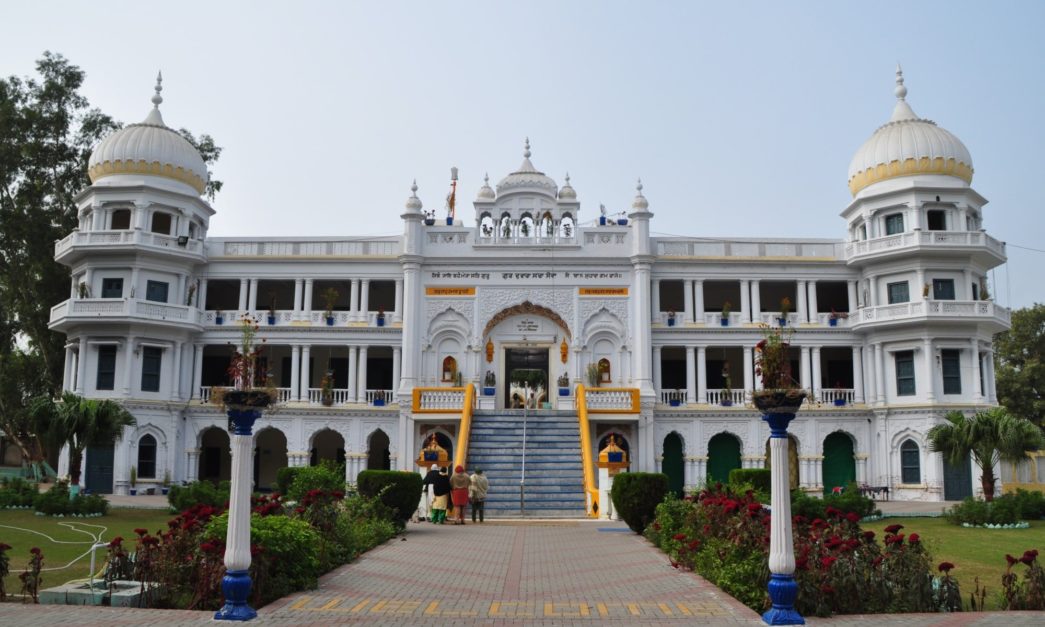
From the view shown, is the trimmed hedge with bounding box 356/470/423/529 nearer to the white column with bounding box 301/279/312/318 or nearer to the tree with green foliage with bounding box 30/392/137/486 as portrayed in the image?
the tree with green foliage with bounding box 30/392/137/486

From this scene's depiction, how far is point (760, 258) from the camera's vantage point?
3894cm

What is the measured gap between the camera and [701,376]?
38.4 m

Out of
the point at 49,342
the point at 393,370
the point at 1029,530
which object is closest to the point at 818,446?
the point at 1029,530

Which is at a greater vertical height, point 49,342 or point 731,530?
point 49,342

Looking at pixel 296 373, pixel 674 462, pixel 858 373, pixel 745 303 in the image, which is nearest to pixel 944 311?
pixel 858 373

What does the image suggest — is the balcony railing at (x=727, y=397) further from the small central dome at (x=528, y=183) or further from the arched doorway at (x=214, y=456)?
the arched doorway at (x=214, y=456)

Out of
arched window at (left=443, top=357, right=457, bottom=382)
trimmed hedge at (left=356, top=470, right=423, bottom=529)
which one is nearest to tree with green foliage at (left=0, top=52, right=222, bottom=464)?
arched window at (left=443, top=357, right=457, bottom=382)

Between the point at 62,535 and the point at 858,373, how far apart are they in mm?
30383

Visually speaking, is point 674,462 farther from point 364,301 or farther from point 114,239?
point 114,239

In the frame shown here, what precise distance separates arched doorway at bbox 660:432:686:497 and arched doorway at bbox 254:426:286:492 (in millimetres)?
17045

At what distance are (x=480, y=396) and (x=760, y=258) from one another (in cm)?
1354

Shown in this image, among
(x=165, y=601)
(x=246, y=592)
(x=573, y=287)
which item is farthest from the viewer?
(x=573, y=287)

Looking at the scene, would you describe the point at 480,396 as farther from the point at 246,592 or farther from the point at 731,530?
the point at 246,592

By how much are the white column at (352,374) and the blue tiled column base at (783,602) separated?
29.3 meters
